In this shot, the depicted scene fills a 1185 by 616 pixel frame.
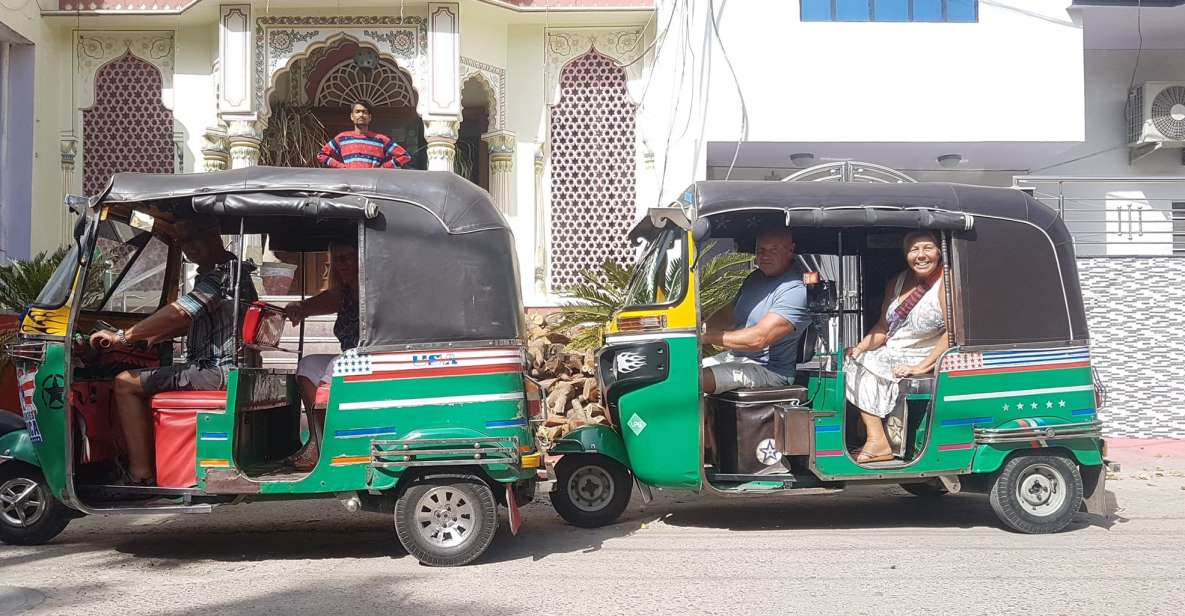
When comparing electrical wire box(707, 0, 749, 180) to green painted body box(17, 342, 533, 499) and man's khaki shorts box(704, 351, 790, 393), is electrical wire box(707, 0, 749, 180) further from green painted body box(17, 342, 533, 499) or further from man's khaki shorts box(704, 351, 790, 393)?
green painted body box(17, 342, 533, 499)

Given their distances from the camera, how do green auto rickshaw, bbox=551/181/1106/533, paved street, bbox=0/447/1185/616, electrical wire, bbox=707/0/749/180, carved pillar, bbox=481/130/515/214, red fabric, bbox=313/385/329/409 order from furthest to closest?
carved pillar, bbox=481/130/515/214 → electrical wire, bbox=707/0/749/180 → green auto rickshaw, bbox=551/181/1106/533 → red fabric, bbox=313/385/329/409 → paved street, bbox=0/447/1185/616

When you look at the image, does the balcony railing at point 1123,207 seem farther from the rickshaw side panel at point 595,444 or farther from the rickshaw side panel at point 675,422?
the rickshaw side panel at point 595,444

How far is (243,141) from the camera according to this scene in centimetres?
1224

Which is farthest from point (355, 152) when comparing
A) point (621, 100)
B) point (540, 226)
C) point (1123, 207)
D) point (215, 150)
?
point (1123, 207)

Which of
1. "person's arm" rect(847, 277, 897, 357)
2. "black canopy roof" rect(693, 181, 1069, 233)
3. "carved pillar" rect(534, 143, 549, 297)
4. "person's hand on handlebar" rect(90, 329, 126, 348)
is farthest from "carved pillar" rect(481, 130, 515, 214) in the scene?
"person's hand on handlebar" rect(90, 329, 126, 348)

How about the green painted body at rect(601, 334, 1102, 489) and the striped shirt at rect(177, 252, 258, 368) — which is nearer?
the striped shirt at rect(177, 252, 258, 368)

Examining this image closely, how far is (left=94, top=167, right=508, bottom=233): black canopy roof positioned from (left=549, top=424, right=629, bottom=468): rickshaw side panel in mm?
1654

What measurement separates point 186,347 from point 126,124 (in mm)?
8753

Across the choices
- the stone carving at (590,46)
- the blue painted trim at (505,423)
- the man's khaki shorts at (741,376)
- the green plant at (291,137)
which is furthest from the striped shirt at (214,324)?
the stone carving at (590,46)

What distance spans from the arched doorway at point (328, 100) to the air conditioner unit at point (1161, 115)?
34.3 ft

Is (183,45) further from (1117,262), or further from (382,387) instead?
(1117,262)

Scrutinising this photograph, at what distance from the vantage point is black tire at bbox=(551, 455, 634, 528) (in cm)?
661

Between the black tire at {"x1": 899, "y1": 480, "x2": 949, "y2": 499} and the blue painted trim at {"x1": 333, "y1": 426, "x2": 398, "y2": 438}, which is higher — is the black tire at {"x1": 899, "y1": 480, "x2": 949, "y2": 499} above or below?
below

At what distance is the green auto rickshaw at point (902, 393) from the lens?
620 cm
